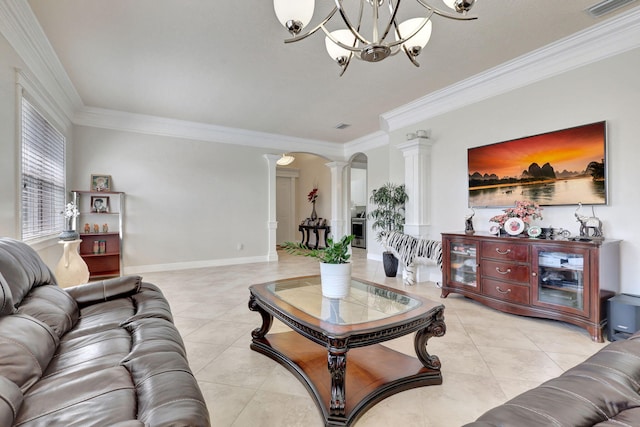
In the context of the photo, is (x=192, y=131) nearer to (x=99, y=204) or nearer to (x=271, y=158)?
(x=271, y=158)

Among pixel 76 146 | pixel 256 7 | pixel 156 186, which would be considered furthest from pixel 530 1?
pixel 76 146

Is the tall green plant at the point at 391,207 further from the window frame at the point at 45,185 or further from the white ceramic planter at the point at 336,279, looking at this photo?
the window frame at the point at 45,185

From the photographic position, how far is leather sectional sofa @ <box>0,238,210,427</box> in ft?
2.77

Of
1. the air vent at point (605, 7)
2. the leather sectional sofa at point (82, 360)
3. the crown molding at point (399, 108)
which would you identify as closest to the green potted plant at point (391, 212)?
the crown molding at point (399, 108)

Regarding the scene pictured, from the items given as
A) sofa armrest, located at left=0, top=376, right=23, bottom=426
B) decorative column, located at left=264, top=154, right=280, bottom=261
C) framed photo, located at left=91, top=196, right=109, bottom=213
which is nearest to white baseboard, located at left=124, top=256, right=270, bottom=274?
decorative column, located at left=264, top=154, right=280, bottom=261

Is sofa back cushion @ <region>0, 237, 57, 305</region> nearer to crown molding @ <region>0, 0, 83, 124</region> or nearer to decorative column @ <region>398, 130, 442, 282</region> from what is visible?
crown molding @ <region>0, 0, 83, 124</region>

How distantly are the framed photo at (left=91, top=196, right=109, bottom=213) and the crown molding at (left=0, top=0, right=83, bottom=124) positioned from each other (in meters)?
1.34

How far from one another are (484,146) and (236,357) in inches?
142

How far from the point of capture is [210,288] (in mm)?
4109

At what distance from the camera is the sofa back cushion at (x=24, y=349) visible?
1.00 m

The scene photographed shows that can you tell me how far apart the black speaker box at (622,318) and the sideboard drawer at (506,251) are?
686 millimetres

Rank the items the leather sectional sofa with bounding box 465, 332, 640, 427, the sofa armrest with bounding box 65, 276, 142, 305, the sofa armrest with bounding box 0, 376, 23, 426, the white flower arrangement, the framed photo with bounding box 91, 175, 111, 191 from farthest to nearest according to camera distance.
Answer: the framed photo with bounding box 91, 175, 111, 191 → the white flower arrangement → the sofa armrest with bounding box 65, 276, 142, 305 → the sofa armrest with bounding box 0, 376, 23, 426 → the leather sectional sofa with bounding box 465, 332, 640, 427

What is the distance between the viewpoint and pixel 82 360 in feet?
4.06

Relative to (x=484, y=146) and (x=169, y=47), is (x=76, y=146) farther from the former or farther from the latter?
(x=484, y=146)
